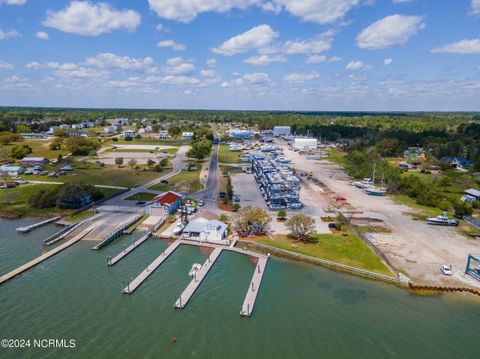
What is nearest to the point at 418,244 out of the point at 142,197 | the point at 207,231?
the point at 207,231

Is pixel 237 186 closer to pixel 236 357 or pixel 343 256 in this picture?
pixel 343 256

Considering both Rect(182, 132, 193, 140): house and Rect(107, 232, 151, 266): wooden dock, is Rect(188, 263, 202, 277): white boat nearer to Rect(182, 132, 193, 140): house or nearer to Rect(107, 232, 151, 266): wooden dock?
Rect(107, 232, 151, 266): wooden dock

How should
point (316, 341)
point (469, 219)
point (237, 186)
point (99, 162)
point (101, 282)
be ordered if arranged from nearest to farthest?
1. point (316, 341)
2. point (101, 282)
3. point (469, 219)
4. point (237, 186)
5. point (99, 162)

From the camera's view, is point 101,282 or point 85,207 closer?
point 101,282

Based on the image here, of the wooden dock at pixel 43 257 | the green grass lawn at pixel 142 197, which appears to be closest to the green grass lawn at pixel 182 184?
the green grass lawn at pixel 142 197

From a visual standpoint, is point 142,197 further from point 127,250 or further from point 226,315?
point 226,315

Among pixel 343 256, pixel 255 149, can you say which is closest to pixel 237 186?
pixel 343 256
